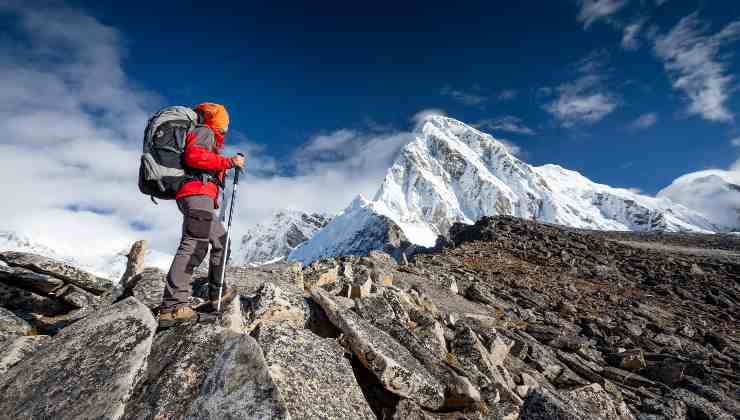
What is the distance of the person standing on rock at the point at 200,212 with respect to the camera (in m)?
4.80

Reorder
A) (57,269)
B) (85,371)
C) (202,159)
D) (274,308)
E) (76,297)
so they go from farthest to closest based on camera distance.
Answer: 1. (57,269)
2. (76,297)
3. (274,308)
4. (202,159)
5. (85,371)

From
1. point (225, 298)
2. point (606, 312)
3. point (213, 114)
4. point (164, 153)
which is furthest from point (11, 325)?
point (606, 312)

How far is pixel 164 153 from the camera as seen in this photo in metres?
4.91

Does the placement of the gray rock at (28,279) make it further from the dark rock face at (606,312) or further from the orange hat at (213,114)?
the dark rock face at (606,312)

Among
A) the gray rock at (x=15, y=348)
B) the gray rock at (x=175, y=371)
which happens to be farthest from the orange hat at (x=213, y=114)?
the gray rock at (x=15, y=348)

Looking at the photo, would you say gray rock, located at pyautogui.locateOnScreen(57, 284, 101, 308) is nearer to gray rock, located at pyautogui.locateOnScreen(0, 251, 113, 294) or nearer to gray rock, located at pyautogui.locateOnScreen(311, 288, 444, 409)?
gray rock, located at pyautogui.locateOnScreen(0, 251, 113, 294)

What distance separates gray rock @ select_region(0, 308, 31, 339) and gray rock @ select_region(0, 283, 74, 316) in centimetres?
70

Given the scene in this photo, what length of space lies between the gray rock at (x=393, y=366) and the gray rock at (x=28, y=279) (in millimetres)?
5038

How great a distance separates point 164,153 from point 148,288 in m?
2.31

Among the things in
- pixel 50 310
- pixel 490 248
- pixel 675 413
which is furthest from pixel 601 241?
pixel 50 310

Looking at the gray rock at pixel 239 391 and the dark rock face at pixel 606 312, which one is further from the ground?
the dark rock face at pixel 606 312

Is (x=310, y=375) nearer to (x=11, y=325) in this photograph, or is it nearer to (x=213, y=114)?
(x=213, y=114)

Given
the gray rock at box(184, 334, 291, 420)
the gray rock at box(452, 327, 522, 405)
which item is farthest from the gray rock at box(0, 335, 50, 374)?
the gray rock at box(452, 327, 522, 405)

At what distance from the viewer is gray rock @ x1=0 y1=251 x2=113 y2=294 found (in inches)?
261
